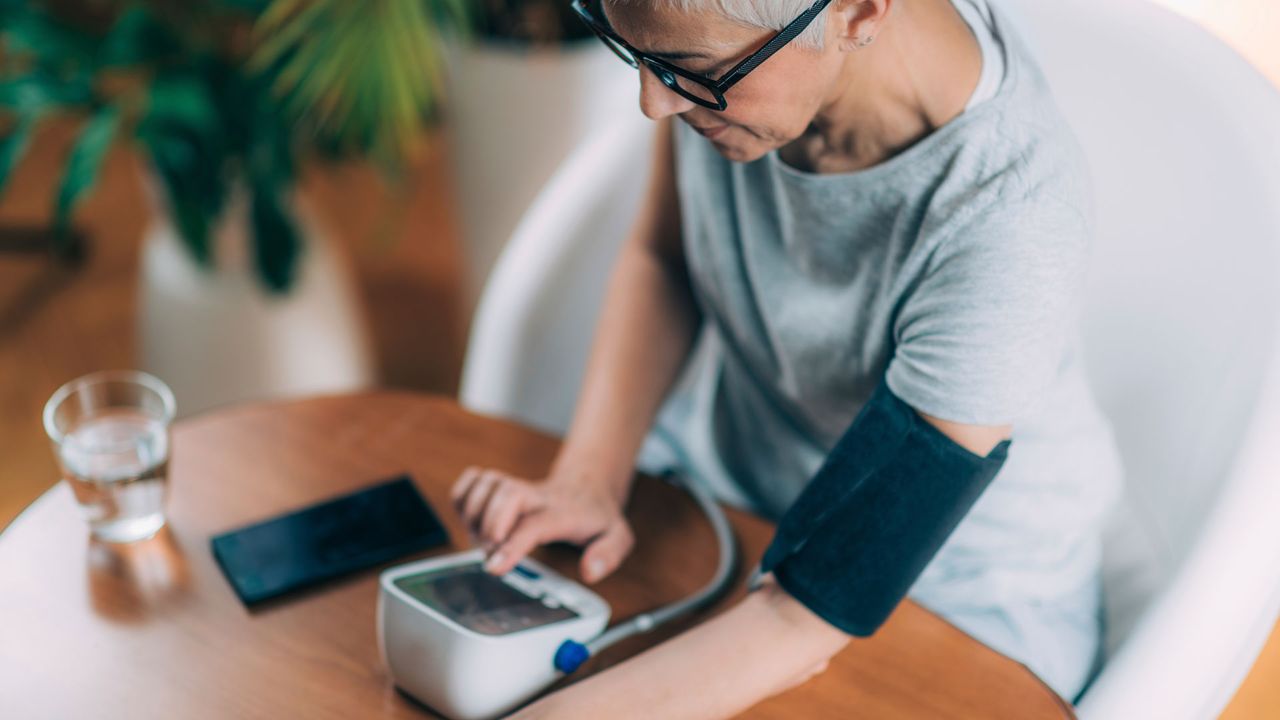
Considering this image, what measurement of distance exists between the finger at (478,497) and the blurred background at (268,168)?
786 mm

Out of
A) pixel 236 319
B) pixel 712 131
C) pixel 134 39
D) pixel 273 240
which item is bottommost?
pixel 236 319

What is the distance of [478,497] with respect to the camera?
0.89 meters

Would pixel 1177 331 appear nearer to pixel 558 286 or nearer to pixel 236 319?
pixel 558 286

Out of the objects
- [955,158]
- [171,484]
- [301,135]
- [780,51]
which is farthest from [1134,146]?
[301,135]

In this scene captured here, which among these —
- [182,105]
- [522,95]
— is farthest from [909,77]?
[522,95]

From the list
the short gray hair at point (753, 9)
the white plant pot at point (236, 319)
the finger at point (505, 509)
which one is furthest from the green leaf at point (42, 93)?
the short gray hair at point (753, 9)

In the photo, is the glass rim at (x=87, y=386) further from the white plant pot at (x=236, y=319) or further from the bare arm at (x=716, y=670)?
the white plant pot at (x=236, y=319)

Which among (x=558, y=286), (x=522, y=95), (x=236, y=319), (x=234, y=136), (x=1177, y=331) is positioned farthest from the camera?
(x=522, y=95)

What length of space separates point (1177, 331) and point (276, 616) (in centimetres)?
75

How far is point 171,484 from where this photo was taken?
0.93 meters

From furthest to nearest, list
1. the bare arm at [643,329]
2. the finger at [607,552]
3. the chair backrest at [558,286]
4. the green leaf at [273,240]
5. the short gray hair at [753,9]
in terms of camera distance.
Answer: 1. the green leaf at [273,240]
2. the chair backrest at [558,286]
3. the bare arm at [643,329]
4. the finger at [607,552]
5. the short gray hair at [753,9]

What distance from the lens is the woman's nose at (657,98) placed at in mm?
728

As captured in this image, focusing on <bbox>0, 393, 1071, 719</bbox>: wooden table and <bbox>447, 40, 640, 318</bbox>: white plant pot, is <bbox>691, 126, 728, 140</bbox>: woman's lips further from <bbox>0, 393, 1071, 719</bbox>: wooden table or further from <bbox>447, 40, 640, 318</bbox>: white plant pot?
<bbox>447, 40, 640, 318</bbox>: white plant pot

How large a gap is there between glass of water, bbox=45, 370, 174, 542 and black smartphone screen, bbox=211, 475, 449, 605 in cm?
6
